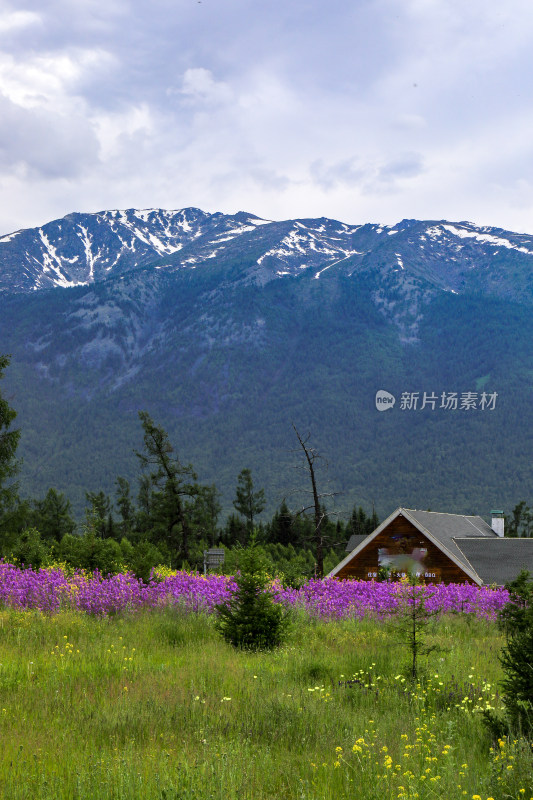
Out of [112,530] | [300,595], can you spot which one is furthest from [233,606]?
[112,530]

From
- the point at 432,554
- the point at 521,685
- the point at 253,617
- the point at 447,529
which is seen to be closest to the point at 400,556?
the point at 432,554

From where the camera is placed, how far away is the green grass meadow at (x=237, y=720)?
520 centimetres

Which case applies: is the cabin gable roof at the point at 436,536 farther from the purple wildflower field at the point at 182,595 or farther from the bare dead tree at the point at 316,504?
the purple wildflower field at the point at 182,595

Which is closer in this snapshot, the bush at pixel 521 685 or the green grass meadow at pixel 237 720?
the green grass meadow at pixel 237 720

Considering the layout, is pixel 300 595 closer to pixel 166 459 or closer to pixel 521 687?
pixel 521 687

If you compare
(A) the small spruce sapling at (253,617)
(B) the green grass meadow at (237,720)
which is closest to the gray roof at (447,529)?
(A) the small spruce sapling at (253,617)

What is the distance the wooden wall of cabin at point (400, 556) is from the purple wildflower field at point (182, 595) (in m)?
18.1

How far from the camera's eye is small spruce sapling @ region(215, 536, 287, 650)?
11.4 metres

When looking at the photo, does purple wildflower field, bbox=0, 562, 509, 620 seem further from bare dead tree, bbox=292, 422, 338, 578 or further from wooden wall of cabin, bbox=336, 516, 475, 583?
Result: wooden wall of cabin, bbox=336, 516, 475, 583

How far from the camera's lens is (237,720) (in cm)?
699

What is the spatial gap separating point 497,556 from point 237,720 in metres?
29.7

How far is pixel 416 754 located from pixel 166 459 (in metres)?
36.1

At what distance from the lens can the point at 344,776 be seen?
555cm

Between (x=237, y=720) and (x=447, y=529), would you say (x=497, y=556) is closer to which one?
(x=447, y=529)
